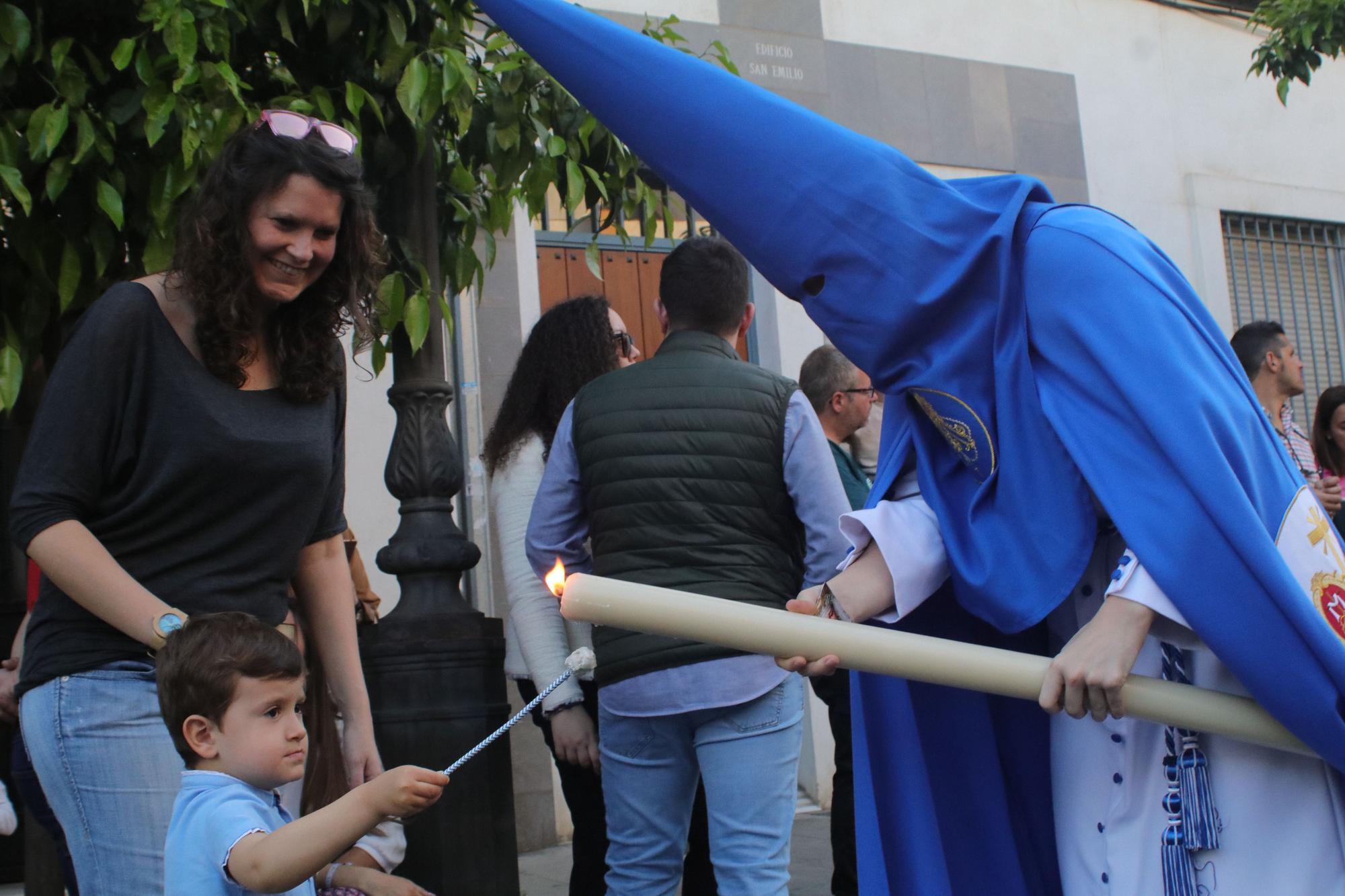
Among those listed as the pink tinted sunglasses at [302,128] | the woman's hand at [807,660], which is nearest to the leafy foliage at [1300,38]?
the pink tinted sunglasses at [302,128]

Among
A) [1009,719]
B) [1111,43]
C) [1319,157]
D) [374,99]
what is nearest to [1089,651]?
[1009,719]

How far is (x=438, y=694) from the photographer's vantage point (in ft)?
14.1

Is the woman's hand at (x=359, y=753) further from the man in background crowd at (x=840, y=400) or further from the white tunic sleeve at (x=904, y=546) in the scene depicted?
the man in background crowd at (x=840, y=400)

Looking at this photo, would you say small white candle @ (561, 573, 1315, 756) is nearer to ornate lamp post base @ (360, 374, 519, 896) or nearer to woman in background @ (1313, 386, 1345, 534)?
ornate lamp post base @ (360, 374, 519, 896)

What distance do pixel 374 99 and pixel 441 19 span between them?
285 millimetres

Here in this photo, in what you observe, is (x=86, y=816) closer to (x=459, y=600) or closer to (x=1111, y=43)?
(x=459, y=600)

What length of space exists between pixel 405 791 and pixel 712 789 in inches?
57.3

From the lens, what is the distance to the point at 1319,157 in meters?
9.67

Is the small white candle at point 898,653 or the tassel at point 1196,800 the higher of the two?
the small white candle at point 898,653

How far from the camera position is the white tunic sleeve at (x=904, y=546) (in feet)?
6.69

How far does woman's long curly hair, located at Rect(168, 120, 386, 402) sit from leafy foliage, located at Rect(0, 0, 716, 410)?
0.75 metres

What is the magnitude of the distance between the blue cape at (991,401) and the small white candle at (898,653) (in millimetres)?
61

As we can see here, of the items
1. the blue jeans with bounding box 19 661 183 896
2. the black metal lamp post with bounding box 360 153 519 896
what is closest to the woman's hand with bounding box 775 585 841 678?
the blue jeans with bounding box 19 661 183 896

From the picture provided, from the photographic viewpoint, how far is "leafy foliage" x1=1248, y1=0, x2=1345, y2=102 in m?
7.18
